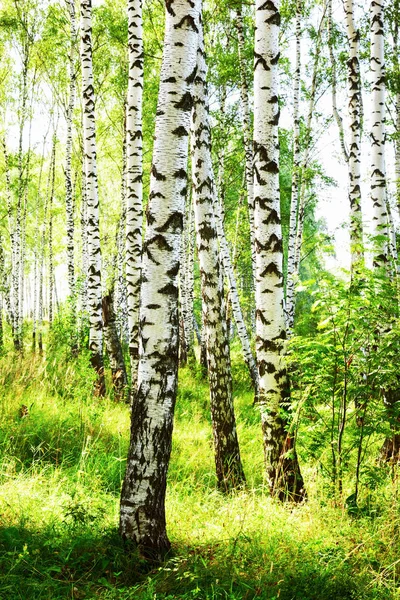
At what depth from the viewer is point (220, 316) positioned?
17.1 feet

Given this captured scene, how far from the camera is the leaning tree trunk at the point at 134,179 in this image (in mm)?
7062

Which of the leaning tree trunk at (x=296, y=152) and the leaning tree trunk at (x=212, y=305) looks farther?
the leaning tree trunk at (x=296, y=152)

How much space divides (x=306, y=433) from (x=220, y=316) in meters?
1.66

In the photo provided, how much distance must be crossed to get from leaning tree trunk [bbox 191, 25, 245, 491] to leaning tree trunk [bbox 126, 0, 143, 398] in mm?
1975

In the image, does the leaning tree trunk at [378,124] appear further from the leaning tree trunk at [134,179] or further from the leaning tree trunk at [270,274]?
the leaning tree trunk at [134,179]

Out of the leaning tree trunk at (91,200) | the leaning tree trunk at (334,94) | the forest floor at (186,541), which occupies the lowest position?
the forest floor at (186,541)

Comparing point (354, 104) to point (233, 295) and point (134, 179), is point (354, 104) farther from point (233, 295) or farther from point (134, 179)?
point (233, 295)

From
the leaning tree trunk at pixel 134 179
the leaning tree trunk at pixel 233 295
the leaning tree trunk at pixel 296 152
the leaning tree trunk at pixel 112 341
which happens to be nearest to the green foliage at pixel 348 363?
the leaning tree trunk at pixel 134 179

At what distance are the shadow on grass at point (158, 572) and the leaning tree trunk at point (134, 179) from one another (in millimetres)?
4057

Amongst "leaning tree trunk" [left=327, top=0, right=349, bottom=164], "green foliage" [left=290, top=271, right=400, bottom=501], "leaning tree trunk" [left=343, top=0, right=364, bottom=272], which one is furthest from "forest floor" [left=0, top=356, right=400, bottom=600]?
"leaning tree trunk" [left=327, top=0, right=349, bottom=164]

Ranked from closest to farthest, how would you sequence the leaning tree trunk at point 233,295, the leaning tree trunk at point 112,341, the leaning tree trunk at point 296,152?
the leaning tree trunk at point 112,341
the leaning tree trunk at point 233,295
the leaning tree trunk at point 296,152

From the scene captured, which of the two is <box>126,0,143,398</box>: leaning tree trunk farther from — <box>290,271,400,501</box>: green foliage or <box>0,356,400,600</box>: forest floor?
<box>290,271,400,501</box>: green foliage

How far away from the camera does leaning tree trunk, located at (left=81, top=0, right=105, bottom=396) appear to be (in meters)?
8.17

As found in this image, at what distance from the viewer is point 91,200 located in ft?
27.9
